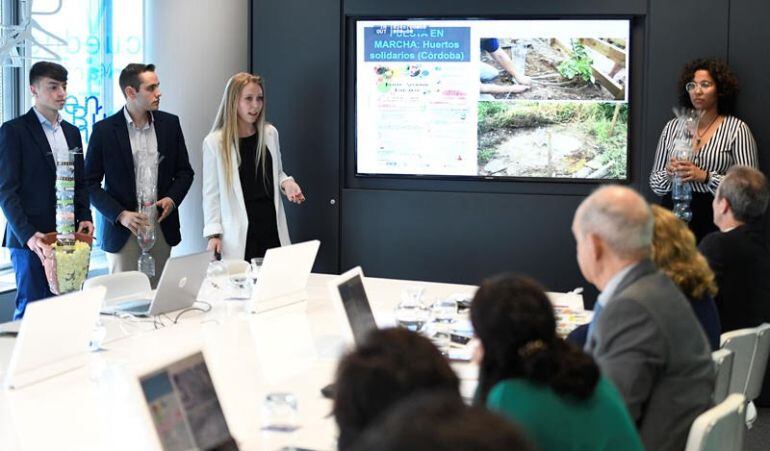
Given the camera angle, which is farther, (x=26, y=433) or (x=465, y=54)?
(x=465, y=54)

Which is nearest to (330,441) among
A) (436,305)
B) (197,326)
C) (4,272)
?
(197,326)

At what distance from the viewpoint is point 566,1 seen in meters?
6.67

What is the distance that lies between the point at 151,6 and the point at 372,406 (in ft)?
19.5

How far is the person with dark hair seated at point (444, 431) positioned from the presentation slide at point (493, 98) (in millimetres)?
5918

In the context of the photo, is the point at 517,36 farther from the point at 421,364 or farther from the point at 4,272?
the point at 421,364

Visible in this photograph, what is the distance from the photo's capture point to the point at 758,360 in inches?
158

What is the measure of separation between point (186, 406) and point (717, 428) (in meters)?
1.31

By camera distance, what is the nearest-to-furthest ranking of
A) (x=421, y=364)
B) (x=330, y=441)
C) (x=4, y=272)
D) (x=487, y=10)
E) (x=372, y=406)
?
(x=372, y=406)
(x=421, y=364)
(x=330, y=441)
(x=4, y=272)
(x=487, y=10)

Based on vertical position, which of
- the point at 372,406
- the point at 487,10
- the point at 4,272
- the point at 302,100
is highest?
the point at 487,10

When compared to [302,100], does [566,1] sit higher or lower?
higher

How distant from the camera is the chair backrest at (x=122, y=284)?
15.6 feet

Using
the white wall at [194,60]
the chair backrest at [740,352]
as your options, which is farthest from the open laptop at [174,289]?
the white wall at [194,60]

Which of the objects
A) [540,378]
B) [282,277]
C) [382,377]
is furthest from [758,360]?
[382,377]

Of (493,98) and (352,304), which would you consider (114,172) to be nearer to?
(493,98)
